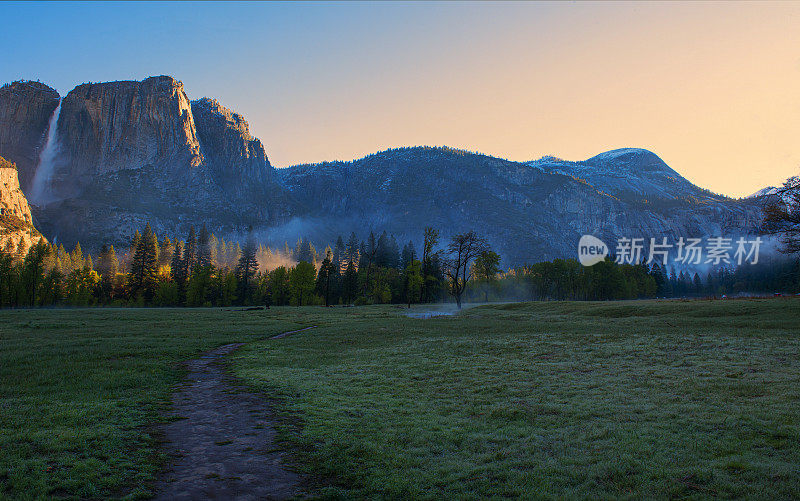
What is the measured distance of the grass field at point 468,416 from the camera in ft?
26.5

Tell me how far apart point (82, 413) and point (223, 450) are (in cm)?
572

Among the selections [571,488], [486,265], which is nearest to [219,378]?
[571,488]

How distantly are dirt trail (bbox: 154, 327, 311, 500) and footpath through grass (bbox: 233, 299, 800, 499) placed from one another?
0.79 m

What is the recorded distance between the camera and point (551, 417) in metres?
12.0

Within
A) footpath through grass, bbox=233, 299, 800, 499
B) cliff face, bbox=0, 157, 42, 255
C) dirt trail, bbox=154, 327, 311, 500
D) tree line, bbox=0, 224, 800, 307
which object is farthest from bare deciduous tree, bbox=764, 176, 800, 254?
cliff face, bbox=0, 157, 42, 255

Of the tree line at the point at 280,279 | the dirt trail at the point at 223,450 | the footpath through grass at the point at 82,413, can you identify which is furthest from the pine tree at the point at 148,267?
the dirt trail at the point at 223,450

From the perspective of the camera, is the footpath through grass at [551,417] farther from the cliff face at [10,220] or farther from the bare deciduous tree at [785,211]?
the cliff face at [10,220]

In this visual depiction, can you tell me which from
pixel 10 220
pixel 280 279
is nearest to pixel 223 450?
pixel 280 279

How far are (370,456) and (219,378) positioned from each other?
41.4 feet

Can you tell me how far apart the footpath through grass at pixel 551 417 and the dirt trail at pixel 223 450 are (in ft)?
2.58

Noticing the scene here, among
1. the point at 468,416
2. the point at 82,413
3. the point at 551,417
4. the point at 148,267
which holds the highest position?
the point at 148,267

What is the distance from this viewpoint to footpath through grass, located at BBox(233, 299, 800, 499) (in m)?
8.01

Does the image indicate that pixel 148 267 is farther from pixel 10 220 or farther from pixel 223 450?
pixel 10 220

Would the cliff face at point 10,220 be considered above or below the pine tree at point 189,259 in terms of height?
above
